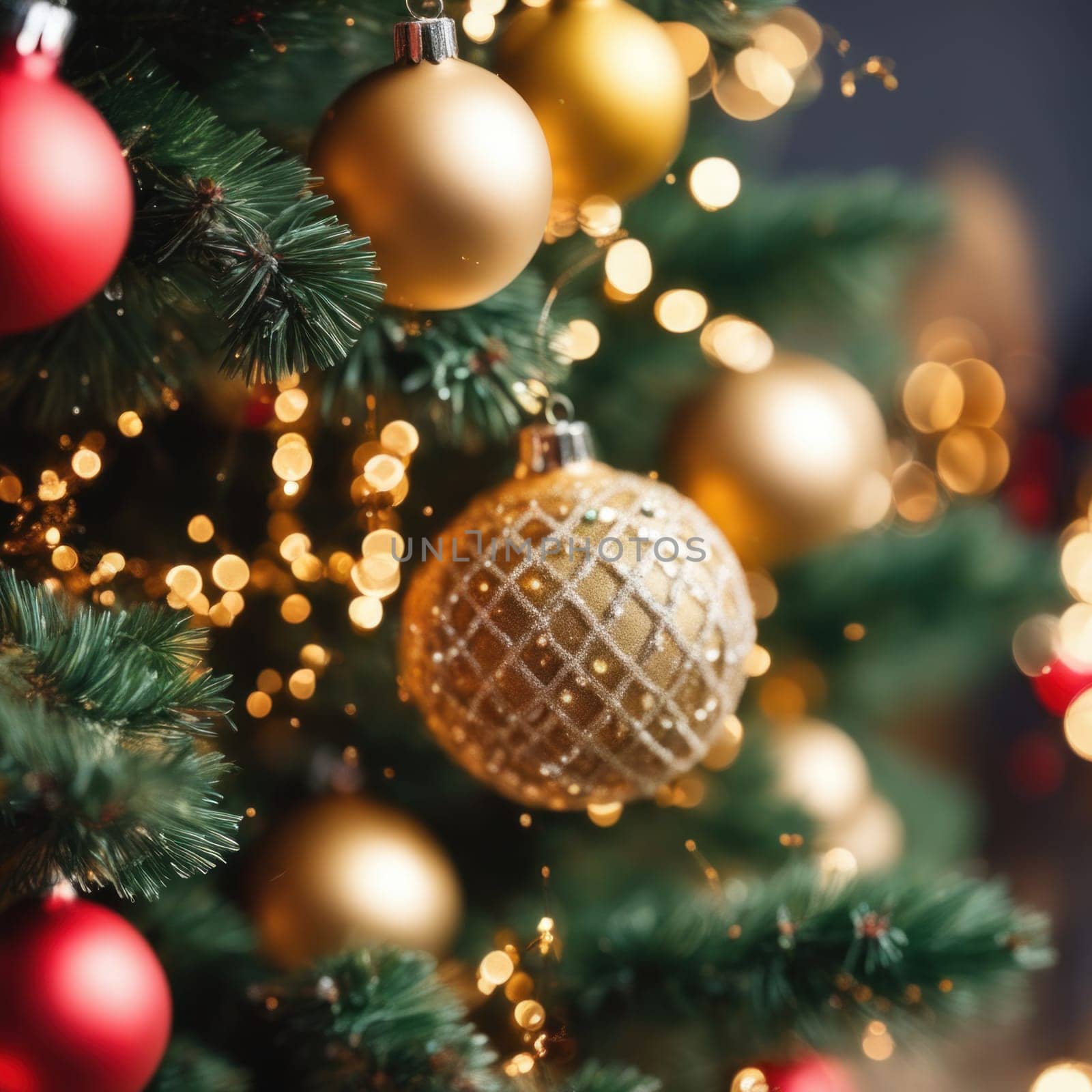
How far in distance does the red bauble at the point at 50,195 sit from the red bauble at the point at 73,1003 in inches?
10.2

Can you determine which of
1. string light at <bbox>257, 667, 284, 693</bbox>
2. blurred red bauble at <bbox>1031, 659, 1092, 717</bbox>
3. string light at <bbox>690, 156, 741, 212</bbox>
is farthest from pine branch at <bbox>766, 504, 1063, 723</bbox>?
string light at <bbox>257, 667, 284, 693</bbox>

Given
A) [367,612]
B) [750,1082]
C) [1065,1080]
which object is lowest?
[1065,1080]

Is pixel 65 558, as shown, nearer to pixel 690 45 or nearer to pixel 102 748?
pixel 102 748

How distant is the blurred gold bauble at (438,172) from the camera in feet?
1.47

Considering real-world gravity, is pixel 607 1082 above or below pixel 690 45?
below

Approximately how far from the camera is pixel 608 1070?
0.56m

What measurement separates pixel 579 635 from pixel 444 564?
83 mm

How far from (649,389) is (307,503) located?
11.2 inches

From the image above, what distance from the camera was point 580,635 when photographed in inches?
18.6

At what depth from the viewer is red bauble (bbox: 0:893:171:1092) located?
0.43 metres

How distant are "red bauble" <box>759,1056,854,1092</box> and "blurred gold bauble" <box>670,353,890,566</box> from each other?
330mm

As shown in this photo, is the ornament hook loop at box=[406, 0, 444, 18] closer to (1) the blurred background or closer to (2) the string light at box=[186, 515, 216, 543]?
(2) the string light at box=[186, 515, 216, 543]

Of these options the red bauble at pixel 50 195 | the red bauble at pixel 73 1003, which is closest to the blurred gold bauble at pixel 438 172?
the red bauble at pixel 50 195

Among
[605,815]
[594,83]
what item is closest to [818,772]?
[605,815]
